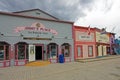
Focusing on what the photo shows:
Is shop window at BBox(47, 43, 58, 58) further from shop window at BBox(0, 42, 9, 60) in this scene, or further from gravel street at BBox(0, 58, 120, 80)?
gravel street at BBox(0, 58, 120, 80)

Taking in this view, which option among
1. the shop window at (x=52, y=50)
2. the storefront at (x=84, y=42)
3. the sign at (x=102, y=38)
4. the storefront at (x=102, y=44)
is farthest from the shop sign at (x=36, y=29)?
the sign at (x=102, y=38)

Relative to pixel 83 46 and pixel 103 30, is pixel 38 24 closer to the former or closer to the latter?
pixel 83 46

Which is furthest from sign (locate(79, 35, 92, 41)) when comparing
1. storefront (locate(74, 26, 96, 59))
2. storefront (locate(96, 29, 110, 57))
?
storefront (locate(96, 29, 110, 57))

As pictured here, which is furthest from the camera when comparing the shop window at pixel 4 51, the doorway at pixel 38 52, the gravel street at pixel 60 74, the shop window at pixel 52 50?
the shop window at pixel 52 50

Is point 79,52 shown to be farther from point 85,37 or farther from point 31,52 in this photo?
point 31,52

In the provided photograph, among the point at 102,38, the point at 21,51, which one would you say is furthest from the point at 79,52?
the point at 21,51

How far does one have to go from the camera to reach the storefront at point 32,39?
751 inches

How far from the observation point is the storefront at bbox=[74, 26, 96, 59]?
2600cm

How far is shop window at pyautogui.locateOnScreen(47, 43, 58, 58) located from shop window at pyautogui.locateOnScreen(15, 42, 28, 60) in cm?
347

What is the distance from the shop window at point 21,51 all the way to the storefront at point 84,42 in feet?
27.5

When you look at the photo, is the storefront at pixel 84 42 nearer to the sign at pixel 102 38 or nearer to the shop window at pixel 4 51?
the sign at pixel 102 38

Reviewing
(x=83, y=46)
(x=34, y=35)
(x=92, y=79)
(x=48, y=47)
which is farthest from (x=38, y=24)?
(x=92, y=79)

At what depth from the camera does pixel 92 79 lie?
1148 centimetres

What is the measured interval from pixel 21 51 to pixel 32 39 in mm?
2129
